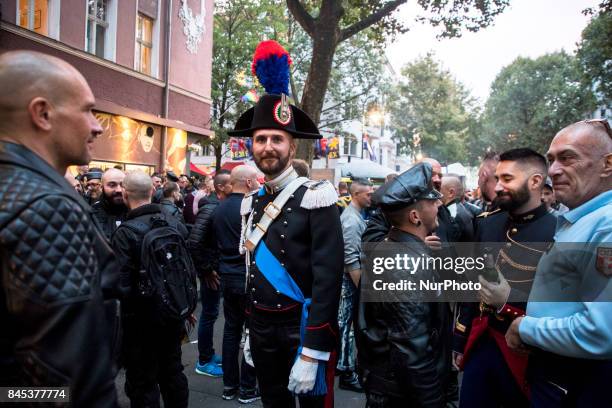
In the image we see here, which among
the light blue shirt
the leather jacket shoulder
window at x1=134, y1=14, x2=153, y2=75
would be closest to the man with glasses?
the light blue shirt

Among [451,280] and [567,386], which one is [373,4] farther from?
[567,386]

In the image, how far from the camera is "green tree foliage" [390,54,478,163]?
4058 centimetres

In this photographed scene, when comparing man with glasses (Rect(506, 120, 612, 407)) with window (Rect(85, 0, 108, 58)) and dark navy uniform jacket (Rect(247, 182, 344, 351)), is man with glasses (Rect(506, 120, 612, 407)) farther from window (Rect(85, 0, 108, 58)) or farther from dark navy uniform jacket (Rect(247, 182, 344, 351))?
window (Rect(85, 0, 108, 58))

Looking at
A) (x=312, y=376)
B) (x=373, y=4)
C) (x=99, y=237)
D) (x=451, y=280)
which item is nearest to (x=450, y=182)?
(x=451, y=280)

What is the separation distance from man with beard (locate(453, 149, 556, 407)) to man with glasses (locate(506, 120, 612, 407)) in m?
0.43

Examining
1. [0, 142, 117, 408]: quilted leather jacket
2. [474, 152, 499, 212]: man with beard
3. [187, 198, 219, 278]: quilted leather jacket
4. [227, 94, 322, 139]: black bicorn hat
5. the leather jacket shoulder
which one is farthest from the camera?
[187, 198, 219, 278]: quilted leather jacket

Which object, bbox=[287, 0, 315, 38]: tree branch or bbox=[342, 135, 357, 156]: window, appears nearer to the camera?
bbox=[287, 0, 315, 38]: tree branch

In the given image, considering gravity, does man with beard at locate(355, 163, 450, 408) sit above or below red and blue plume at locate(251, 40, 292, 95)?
below

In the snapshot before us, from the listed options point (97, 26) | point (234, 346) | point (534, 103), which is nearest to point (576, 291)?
point (234, 346)

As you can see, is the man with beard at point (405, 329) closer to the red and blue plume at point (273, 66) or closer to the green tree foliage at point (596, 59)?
the red and blue plume at point (273, 66)

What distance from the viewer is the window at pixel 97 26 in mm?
11930

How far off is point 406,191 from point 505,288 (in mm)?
803

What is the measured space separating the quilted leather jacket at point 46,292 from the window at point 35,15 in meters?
11.2

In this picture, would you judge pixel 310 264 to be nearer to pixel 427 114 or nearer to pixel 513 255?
pixel 513 255
